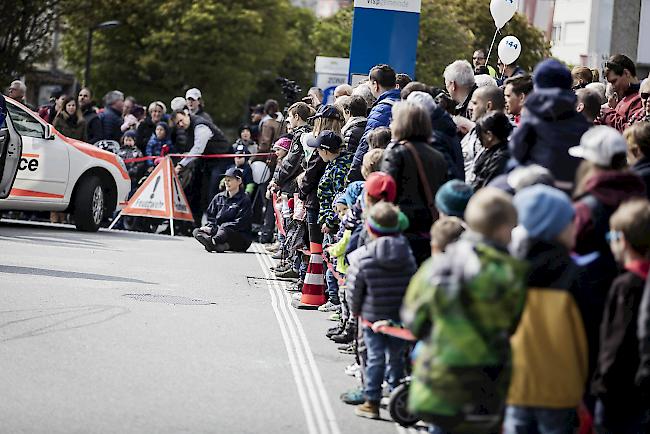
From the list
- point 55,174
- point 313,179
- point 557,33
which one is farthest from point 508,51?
point 557,33

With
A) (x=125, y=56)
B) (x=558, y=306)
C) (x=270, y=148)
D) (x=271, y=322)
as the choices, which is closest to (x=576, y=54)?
(x=125, y=56)

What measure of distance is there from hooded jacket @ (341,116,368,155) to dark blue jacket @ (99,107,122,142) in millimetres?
12127

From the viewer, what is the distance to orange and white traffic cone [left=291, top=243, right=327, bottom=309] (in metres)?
14.5

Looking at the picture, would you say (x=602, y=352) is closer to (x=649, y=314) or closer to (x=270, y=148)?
(x=649, y=314)

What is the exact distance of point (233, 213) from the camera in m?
20.2

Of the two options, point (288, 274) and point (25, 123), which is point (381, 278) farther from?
point (25, 123)

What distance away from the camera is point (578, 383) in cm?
698

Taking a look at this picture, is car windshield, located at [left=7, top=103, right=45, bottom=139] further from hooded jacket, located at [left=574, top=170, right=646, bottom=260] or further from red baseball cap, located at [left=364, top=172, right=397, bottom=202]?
hooded jacket, located at [left=574, top=170, right=646, bottom=260]

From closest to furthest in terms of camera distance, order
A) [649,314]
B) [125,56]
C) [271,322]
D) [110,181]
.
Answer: [649,314]
[271,322]
[110,181]
[125,56]

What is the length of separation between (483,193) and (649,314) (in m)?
0.94

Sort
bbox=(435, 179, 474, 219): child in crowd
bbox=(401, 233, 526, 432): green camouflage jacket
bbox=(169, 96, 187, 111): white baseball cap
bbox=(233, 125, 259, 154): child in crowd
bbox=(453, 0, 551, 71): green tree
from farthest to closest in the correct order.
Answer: bbox=(453, 0, 551, 71): green tree → bbox=(169, 96, 187, 111): white baseball cap → bbox=(233, 125, 259, 154): child in crowd → bbox=(435, 179, 474, 219): child in crowd → bbox=(401, 233, 526, 432): green camouflage jacket

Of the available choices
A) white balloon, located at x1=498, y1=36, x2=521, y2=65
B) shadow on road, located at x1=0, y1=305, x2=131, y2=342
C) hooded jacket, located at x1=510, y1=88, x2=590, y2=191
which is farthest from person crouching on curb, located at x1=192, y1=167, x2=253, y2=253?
hooded jacket, located at x1=510, y1=88, x2=590, y2=191

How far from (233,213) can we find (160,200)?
374cm

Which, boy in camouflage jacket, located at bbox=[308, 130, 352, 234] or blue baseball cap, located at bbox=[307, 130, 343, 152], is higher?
blue baseball cap, located at bbox=[307, 130, 343, 152]
